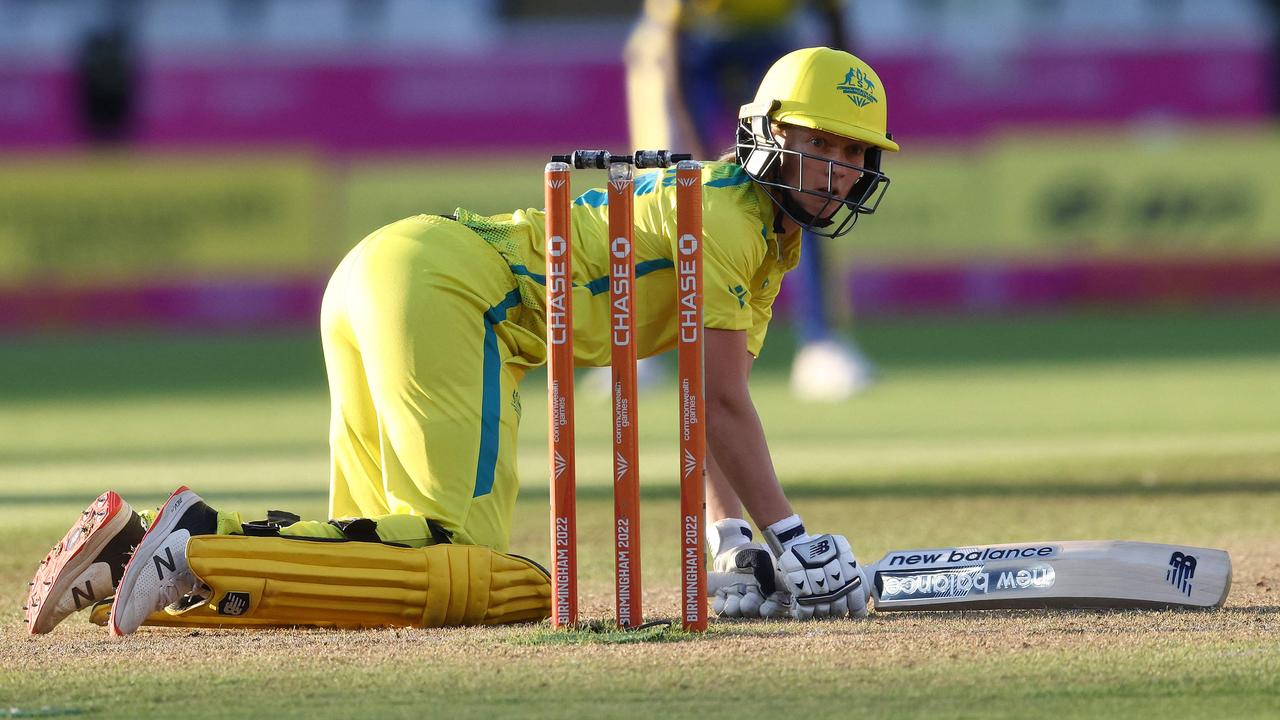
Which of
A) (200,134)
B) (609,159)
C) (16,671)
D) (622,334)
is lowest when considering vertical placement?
(16,671)

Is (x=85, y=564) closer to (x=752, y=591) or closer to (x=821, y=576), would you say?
(x=752, y=591)

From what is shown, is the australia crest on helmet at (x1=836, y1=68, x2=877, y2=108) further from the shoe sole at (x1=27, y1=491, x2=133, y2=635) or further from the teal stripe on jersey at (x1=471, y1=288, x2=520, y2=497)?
the shoe sole at (x1=27, y1=491, x2=133, y2=635)

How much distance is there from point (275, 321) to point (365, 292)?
39.3 feet

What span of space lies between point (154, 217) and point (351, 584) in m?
12.2

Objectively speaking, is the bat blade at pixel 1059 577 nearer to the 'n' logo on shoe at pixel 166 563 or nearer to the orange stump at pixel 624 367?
the orange stump at pixel 624 367

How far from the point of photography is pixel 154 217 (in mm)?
15430

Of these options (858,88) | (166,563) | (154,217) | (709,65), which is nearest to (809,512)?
(858,88)

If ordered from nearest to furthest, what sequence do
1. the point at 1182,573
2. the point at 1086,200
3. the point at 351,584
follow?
1. the point at 351,584
2. the point at 1182,573
3. the point at 1086,200

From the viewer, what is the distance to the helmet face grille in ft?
13.4

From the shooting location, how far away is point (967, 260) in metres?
16.0

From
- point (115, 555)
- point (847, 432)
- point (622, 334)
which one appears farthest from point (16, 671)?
point (847, 432)

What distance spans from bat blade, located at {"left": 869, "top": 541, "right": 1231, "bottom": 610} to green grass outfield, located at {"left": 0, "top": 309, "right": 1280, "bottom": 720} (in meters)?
0.06

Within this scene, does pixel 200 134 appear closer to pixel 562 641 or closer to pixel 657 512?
pixel 657 512

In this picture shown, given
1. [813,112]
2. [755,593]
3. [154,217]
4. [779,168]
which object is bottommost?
[755,593]
